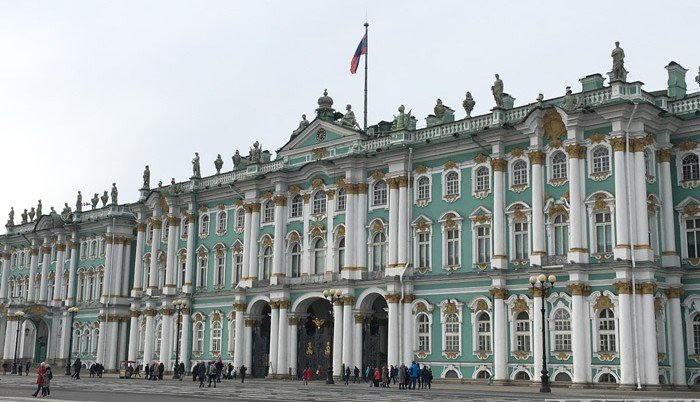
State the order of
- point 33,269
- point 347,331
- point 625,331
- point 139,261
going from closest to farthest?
point 625,331 < point 347,331 < point 139,261 < point 33,269

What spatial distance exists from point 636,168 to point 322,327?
79.1 ft

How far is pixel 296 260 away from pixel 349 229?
5912 mm

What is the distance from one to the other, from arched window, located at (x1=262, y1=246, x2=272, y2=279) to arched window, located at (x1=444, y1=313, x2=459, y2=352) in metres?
15.5

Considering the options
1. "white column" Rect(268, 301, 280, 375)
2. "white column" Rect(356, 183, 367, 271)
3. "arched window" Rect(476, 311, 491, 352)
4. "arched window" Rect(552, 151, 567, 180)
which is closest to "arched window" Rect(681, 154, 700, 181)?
"arched window" Rect(552, 151, 567, 180)

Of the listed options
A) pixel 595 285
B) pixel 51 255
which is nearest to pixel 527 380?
pixel 595 285

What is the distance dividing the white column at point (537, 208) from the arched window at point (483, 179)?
311cm

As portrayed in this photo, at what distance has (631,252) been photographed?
42.7 metres

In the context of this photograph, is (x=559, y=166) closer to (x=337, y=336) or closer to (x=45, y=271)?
(x=337, y=336)

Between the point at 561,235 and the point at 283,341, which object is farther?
the point at 283,341

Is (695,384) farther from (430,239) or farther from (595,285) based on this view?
(430,239)

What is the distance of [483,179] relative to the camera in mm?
49875

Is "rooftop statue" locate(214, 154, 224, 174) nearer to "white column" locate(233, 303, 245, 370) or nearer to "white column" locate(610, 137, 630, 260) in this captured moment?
"white column" locate(233, 303, 245, 370)

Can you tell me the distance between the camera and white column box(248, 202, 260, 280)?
61031 mm

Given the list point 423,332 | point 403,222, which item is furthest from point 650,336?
point 403,222
